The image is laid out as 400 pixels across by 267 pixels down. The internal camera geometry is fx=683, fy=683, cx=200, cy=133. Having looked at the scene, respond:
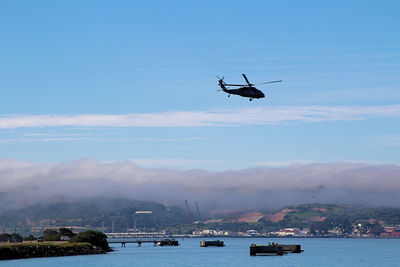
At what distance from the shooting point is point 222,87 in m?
129

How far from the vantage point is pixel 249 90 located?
128750mm

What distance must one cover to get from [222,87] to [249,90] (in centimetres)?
512
